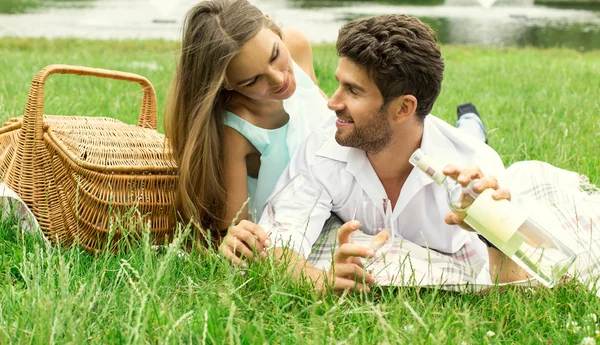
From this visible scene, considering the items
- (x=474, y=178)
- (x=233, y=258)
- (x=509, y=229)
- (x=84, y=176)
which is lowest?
(x=233, y=258)

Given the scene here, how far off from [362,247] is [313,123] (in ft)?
4.61

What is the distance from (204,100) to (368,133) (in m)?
0.74

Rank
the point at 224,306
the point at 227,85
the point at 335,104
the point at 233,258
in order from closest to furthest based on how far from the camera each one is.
→ the point at 224,306 → the point at 233,258 → the point at 335,104 → the point at 227,85

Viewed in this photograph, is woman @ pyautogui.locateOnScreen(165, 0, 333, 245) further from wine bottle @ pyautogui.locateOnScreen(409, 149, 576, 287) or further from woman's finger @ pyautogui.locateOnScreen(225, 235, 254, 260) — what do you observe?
wine bottle @ pyautogui.locateOnScreen(409, 149, 576, 287)

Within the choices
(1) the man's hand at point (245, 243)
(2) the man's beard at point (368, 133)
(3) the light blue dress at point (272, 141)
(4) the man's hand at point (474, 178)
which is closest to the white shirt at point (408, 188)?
(2) the man's beard at point (368, 133)

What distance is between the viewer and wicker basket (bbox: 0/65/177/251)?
9.25 feet

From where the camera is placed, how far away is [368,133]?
273 cm

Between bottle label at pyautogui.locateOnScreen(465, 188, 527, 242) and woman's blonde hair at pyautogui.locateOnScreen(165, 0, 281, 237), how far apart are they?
1.17 metres

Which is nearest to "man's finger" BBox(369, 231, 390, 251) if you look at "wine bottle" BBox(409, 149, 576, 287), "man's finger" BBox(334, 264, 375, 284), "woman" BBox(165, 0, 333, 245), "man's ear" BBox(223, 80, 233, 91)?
"man's finger" BBox(334, 264, 375, 284)

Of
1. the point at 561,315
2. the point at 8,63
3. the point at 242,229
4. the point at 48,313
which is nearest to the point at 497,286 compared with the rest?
the point at 561,315

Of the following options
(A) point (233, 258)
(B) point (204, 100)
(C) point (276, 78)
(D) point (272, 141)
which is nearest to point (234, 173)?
(D) point (272, 141)

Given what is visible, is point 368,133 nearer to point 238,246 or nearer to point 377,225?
point 377,225

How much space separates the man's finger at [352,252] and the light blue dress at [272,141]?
2.85 feet

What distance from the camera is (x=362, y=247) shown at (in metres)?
2.25
